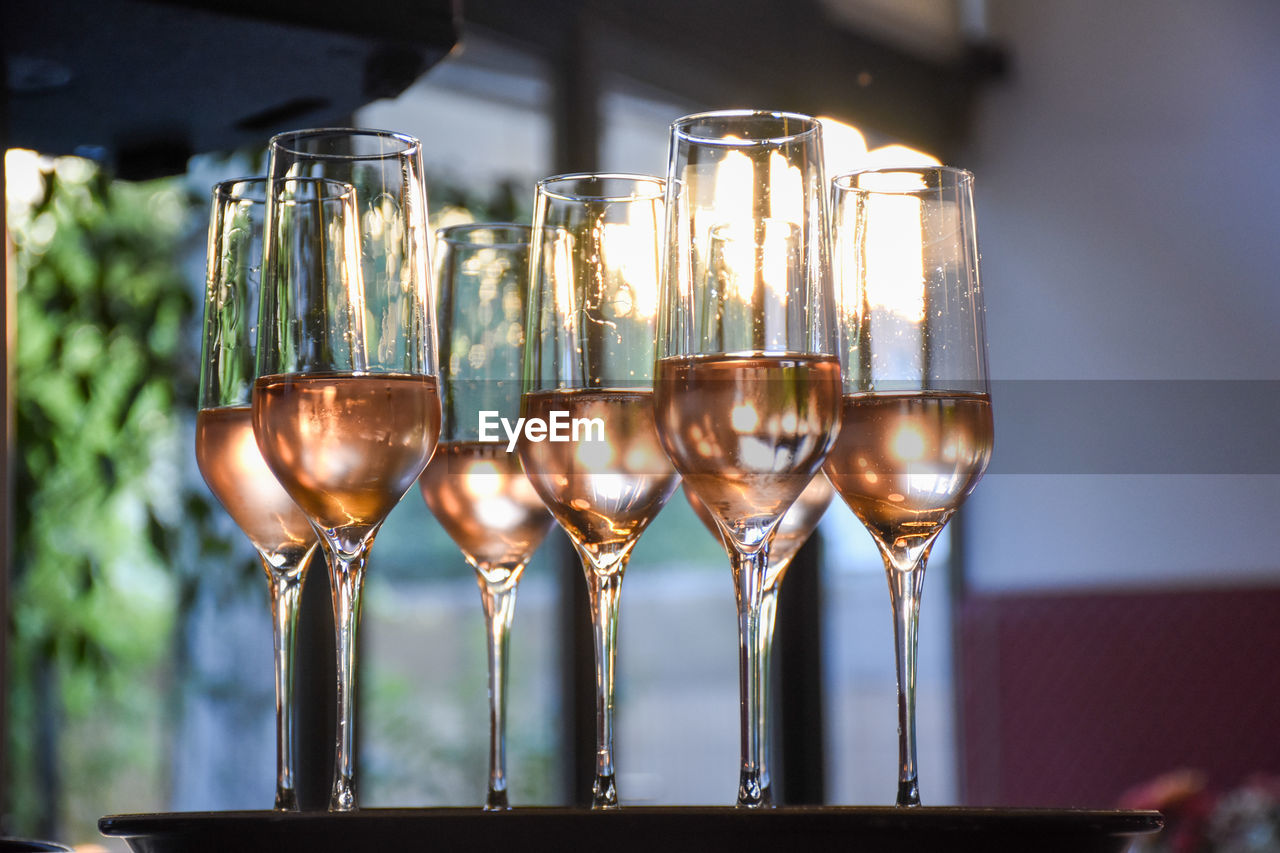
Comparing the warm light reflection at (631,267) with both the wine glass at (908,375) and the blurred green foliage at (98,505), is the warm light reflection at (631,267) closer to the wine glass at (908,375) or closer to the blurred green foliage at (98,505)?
the wine glass at (908,375)

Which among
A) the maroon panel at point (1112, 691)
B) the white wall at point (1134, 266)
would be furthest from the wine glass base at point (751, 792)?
the white wall at point (1134, 266)

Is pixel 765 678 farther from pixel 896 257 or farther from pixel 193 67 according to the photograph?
pixel 193 67

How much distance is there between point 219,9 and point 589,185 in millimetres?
219

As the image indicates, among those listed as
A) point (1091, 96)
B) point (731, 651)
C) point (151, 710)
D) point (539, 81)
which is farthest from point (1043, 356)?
point (151, 710)

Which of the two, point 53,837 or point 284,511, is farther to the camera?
point 53,837

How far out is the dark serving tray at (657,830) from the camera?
45 cm

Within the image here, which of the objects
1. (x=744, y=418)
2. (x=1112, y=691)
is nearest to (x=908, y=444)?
(x=744, y=418)

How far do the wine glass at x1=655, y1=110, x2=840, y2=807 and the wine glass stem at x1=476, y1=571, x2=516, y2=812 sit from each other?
0.16 m

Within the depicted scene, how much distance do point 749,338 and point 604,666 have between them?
0.17 meters

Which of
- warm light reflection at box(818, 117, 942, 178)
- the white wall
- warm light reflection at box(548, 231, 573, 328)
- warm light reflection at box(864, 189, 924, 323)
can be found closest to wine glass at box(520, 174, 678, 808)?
warm light reflection at box(548, 231, 573, 328)

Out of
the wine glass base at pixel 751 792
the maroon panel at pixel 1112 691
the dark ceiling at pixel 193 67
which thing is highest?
the dark ceiling at pixel 193 67

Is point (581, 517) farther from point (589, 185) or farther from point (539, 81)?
point (539, 81)

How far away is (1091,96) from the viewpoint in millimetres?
4293

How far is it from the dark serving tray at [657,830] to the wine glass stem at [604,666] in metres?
0.08
